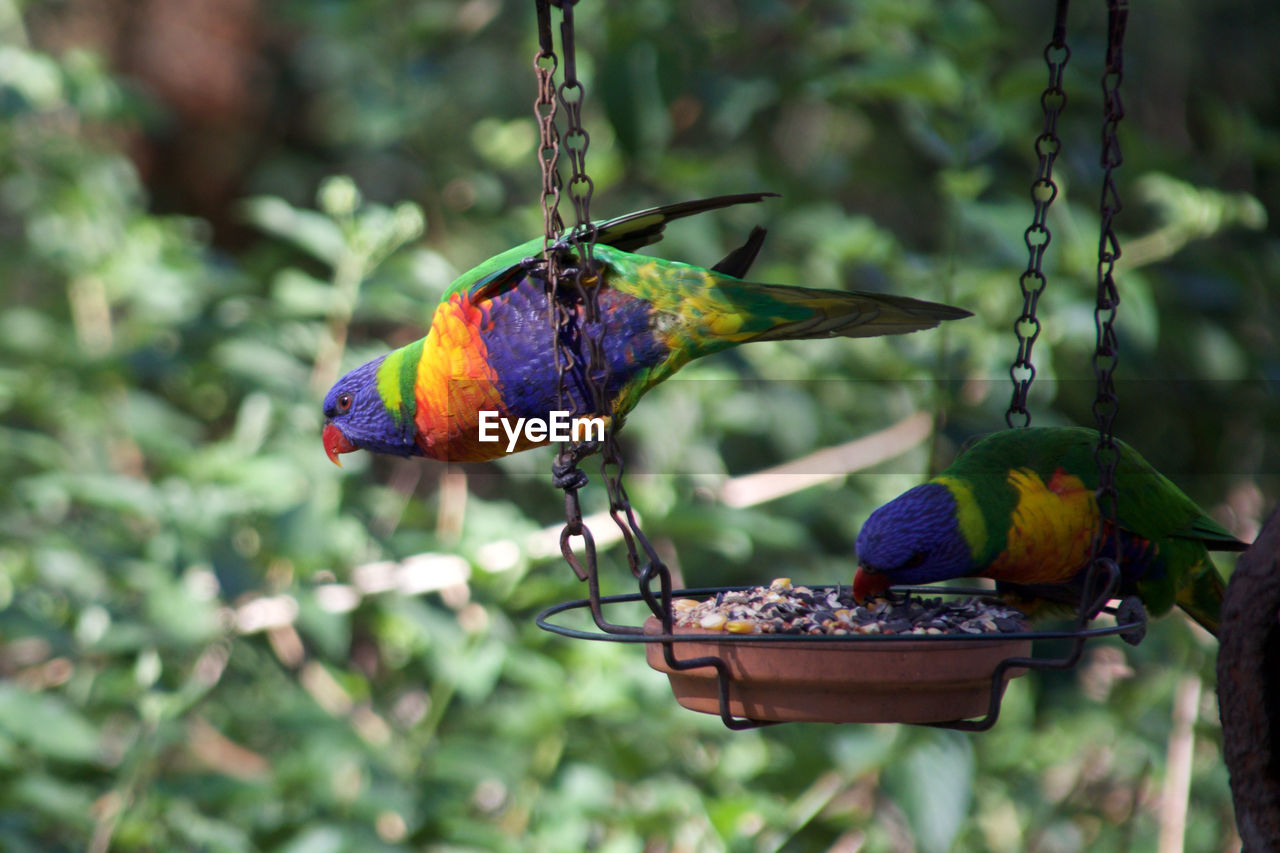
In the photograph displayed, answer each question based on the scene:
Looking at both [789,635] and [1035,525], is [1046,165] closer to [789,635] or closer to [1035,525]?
[1035,525]

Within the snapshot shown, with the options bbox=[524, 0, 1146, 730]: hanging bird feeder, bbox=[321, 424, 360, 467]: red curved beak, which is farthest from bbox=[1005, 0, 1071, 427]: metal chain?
bbox=[321, 424, 360, 467]: red curved beak

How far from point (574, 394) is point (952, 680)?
2.07 feet

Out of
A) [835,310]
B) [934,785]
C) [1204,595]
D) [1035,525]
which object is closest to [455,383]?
[835,310]

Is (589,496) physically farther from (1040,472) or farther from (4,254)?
(4,254)

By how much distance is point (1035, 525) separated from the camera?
1.50 metres

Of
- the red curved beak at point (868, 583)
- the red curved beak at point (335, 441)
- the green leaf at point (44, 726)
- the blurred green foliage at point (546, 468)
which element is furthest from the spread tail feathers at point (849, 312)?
the green leaf at point (44, 726)

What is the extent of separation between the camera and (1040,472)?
1.57m

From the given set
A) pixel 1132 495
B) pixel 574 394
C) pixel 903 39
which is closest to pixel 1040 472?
pixel 1132 495

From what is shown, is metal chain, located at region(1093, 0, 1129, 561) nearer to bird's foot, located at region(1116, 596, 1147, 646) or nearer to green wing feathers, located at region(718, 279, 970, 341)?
bird's foot, located at region(1116, 596, 1147, 646)

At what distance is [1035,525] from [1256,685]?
35 centimetres

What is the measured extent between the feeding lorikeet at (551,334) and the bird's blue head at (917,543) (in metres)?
0.27

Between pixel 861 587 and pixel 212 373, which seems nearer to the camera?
pixel 861 587

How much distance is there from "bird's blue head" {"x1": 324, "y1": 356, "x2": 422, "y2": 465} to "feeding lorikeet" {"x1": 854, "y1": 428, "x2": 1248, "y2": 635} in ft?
2.31

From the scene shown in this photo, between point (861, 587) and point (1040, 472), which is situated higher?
point (1040, 472)
